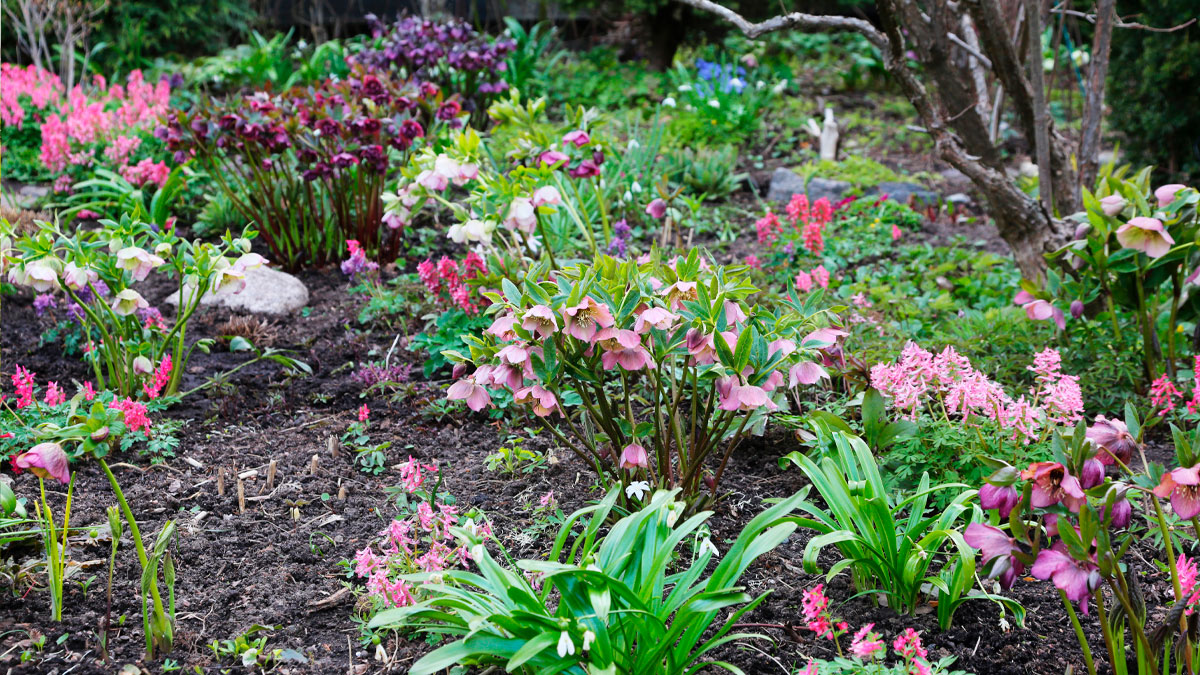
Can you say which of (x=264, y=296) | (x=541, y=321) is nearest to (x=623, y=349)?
(x=541, y=321)

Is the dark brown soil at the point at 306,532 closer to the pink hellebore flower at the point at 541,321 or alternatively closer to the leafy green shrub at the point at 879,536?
the leafy green shrub at the point at 879,536

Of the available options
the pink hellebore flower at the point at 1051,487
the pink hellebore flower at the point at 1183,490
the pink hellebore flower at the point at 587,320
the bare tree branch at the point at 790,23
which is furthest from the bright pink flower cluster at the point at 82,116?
the pink hellebore flower at the point at 1183,490

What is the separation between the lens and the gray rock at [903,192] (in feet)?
15.7

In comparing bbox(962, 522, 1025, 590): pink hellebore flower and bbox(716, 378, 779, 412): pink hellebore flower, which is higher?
bbox(716, 378, 779, 412): pink hellebore flower

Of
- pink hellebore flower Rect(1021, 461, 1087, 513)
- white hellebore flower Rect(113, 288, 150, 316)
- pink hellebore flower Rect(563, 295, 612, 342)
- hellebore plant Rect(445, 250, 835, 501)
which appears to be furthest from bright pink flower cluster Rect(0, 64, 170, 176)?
pink hellebore flower Rect(1021, 461, 1087, 513)

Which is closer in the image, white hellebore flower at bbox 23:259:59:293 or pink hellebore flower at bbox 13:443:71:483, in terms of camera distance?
pink hellebore flower at bbox 13:443:71:483

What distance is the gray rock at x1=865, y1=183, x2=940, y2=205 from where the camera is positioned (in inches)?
189

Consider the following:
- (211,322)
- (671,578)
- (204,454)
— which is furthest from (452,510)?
(211,322)

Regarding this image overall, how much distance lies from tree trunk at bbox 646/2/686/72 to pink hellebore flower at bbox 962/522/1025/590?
20.9 ft

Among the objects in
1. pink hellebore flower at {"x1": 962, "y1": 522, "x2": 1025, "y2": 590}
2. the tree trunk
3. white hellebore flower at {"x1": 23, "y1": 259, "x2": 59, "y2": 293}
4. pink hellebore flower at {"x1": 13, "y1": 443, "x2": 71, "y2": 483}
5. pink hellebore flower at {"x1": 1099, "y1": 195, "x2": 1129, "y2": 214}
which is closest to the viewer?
pink hellebore flower at {"x1": 962, "y1": 522, "x2": 1025, "y2": 590}

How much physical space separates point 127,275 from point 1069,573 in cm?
243

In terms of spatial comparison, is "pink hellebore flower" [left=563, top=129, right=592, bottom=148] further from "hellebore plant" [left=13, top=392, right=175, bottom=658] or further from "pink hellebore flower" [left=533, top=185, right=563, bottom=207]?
"hellebore plant" [left=13, top=392, right=175, bottom=658]

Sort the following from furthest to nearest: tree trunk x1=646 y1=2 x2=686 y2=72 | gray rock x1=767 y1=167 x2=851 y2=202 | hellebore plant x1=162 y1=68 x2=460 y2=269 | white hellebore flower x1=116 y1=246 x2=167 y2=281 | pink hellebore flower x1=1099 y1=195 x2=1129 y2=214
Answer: tree trunk x1=646 y1=2 x2=686 y2=72
gray rock x1=767 y1=167 x2=851 y2=202
hellebore plant x1=162 y1=68 x2=460 y2=269
pink hellebore flower x1=1099 y1=195 x2=1129 y2=214
white hellebore flower x1=116 y1=246 x2=167 y2=281

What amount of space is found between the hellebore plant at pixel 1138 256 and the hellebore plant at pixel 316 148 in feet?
7.23
